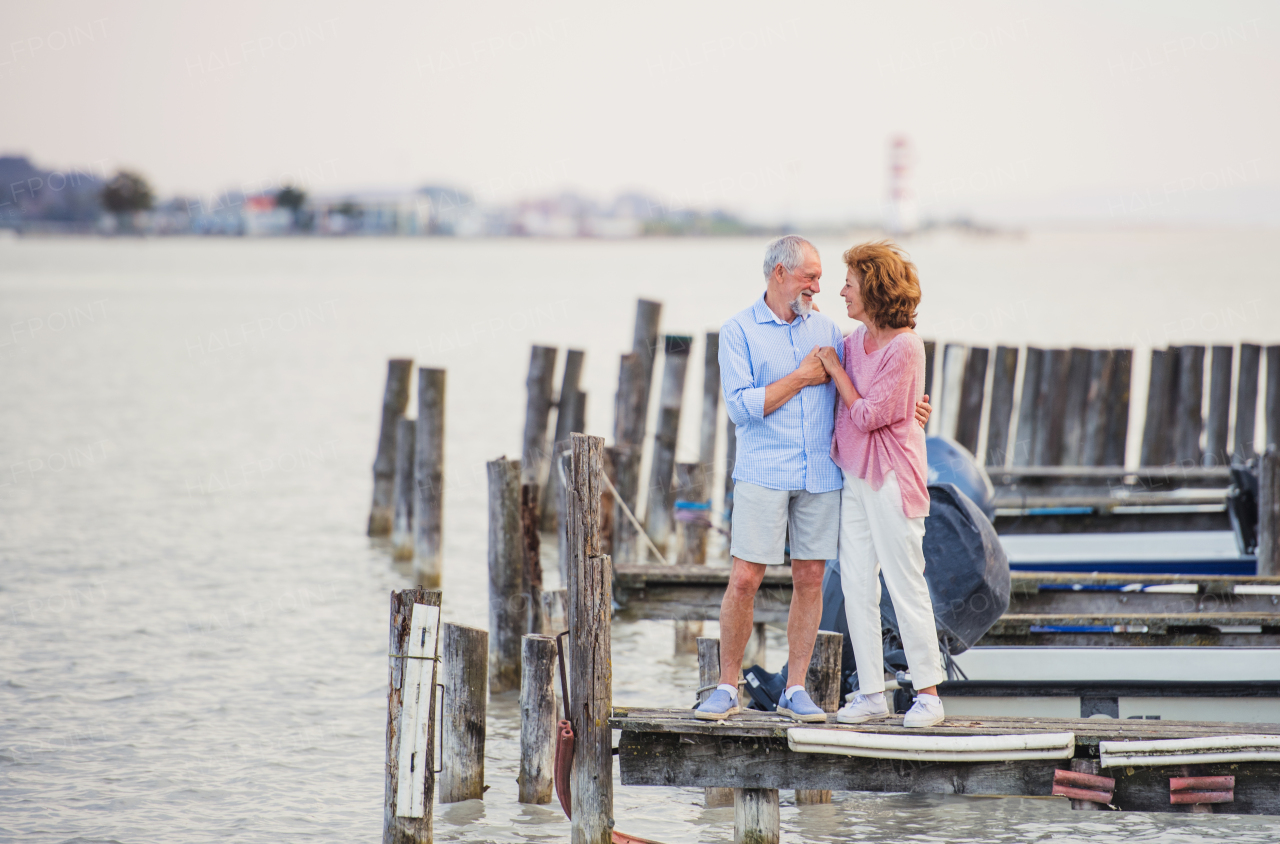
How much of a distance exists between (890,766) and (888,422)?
1338 millimetres

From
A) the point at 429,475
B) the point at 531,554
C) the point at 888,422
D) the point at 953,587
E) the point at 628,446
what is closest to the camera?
the point at 888,422

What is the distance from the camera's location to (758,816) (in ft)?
17.2

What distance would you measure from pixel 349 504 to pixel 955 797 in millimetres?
10408

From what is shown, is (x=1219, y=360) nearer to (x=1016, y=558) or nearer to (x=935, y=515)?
(x=1016, y=558)

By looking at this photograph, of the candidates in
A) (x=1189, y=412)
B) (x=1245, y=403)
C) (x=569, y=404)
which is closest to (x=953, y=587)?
(x=569, y=404)

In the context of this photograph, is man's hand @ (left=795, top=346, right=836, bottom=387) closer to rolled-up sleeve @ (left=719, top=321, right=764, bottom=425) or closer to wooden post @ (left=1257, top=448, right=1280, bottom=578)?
rolled-up sleeve @ (left=719, top=321, right=764, bottom=425)

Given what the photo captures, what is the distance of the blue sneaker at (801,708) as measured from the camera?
5055 millimetres

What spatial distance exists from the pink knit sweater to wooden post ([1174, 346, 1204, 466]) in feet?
25.8

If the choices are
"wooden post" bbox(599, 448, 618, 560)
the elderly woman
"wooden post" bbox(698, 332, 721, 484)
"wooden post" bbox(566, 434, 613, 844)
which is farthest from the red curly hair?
"wooden post" bbox(698, 332, 721, 484)

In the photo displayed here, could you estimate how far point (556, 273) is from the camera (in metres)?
108

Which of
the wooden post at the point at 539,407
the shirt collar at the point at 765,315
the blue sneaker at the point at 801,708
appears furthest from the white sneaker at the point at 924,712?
the wooden post at the point at 539,407

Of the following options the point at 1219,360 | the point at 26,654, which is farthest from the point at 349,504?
the point at 1219,360

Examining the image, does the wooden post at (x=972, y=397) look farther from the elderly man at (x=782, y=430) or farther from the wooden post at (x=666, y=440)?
the elderly man at (x=782, y=430)

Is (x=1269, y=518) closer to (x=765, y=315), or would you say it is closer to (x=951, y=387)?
(x=951, y=387)
